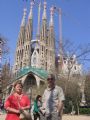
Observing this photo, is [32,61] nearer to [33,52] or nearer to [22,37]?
Answer: [33,52]

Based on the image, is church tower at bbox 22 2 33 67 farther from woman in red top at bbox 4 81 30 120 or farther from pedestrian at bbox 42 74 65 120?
woman in red top at bbox 4 81 30 120

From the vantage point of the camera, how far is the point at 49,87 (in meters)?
6.94

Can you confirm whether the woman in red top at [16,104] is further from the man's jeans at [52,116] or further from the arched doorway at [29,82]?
the arched doorway at [29,82]

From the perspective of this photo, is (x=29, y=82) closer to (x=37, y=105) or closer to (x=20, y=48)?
(x=20, y=48)

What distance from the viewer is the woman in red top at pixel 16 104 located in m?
5.58

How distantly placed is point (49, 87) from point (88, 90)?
151ft

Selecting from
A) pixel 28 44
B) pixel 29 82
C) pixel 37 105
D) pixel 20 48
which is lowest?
pixel 37 105

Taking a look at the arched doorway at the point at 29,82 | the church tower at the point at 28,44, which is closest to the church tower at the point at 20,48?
the church tower at the point at 28,44

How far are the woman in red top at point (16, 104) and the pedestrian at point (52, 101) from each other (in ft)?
3.61

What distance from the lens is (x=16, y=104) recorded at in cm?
570

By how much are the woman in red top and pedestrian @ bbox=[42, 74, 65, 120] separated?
3.61 ft

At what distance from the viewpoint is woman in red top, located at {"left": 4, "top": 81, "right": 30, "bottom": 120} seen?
5.58 metres

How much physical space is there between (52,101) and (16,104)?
4.39 ft

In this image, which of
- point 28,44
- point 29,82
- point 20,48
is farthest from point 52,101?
point 20,48
